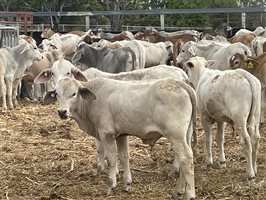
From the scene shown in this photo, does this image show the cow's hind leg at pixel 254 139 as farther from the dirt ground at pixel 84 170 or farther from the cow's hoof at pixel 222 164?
the cow's hoof at pixel 222 164

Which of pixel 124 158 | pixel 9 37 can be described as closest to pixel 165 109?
pixel 124 158

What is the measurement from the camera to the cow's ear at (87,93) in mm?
6777

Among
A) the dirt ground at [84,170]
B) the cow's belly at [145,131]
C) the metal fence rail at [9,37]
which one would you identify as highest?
the metal fence rail at [9,37]

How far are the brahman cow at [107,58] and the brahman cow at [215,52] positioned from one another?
4.91 feet

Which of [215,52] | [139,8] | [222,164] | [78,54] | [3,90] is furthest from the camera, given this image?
[139,8]

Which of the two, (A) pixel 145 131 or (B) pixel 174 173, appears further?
(B) pixel 174 173

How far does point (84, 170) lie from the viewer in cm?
802

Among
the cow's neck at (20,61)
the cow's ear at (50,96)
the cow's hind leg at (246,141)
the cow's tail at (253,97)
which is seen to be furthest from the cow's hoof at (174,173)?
the cow's neck at (20,61)

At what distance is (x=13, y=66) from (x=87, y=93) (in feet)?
25.5

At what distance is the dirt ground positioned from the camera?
677 centimetres

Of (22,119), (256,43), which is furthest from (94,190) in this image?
(256,43)

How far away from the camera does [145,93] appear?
6457 mm

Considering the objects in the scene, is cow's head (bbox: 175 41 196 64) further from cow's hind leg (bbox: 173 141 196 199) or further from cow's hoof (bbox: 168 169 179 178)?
cow's hind leg (bbox: 173 141 196 199)

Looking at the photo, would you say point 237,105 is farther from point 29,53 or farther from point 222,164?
point 29,53
